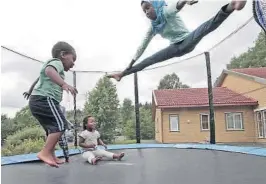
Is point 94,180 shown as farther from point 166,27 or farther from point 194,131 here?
point 194,131

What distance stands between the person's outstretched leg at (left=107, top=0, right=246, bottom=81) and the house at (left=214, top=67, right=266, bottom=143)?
4.85ft

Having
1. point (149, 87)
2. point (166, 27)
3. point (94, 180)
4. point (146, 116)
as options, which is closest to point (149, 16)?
point (166, 27)

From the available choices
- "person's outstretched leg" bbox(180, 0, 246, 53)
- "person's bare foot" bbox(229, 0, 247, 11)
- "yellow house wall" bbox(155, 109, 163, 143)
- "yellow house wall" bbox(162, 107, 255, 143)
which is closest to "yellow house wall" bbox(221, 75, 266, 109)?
"yellow house wall" bbox(162, 107, 255, 143)

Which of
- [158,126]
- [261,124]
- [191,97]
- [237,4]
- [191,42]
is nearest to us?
[237,4]

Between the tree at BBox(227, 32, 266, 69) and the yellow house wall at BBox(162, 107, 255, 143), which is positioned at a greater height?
the tree at BBox(227, 32, 266, 69)

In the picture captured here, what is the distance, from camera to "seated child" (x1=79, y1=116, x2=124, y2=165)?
238 cm

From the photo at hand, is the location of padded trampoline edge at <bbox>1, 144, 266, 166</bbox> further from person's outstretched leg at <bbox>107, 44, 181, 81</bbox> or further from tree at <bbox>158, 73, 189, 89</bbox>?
person's outstretched leg at <bbox>107, 44, 181, 81</bbox>

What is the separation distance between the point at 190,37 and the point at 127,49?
83 cm

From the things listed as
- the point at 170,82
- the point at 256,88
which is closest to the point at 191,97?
the point at 170,82

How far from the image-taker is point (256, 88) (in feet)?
9.91

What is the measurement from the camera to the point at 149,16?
177 cm

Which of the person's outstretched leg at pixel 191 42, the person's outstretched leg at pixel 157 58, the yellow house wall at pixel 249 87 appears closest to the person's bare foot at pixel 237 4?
the person's outstretched leg at pixel 191 42

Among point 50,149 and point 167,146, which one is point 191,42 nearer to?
point 50,149

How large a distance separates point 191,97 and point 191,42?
2.02 meters
